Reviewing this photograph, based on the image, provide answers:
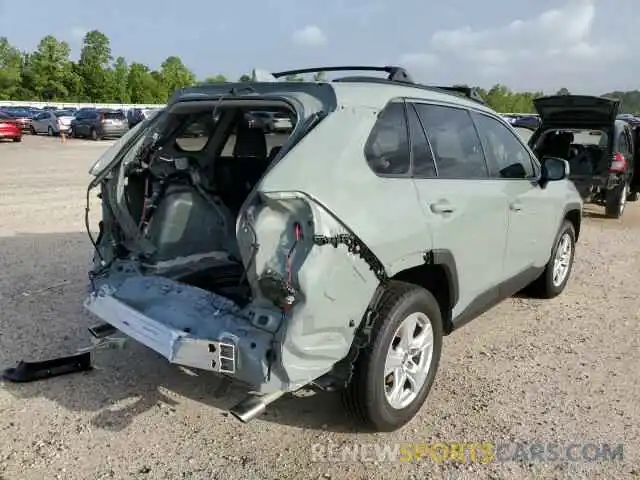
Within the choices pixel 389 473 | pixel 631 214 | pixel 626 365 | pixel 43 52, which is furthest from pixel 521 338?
pixel 43 52

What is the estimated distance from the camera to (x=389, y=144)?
339 centimetres

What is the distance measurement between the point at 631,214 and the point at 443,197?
932 centimetres

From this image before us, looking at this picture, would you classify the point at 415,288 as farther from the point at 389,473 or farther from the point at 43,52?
the point at 43,52

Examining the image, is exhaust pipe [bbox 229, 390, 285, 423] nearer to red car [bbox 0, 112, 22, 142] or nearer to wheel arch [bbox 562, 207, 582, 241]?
wheel arch [bbox 562, 207, 582, 241]

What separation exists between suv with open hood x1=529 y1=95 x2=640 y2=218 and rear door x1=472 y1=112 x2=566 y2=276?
5.43 meters

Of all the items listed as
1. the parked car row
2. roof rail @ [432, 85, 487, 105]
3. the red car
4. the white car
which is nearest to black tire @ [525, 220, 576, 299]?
roof rail @ [432, 85, 487, 105]

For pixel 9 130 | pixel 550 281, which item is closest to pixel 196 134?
pixel 550 281

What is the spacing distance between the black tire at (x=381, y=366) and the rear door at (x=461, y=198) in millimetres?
374

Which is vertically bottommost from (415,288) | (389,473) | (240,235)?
(389,473)

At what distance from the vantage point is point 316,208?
281 cm

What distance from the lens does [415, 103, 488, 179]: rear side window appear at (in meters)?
3.77

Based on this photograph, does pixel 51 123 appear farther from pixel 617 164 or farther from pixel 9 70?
pixel 9 70

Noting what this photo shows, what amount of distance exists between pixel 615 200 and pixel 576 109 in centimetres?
179

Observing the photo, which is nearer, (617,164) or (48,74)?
(617,164)
